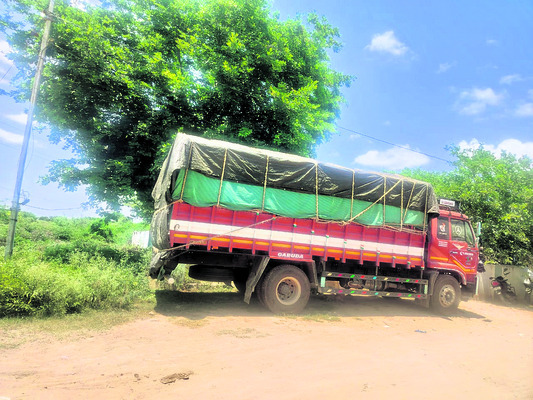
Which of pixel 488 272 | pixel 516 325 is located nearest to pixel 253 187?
pixel 516 325

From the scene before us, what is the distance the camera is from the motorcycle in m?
12.8

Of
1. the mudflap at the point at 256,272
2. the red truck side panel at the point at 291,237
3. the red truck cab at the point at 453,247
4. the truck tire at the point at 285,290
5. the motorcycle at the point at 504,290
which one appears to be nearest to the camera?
the red truck side panel at the point at 291,237

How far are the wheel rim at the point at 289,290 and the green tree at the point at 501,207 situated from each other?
10.4 m

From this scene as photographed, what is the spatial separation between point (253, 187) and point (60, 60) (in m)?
9.48

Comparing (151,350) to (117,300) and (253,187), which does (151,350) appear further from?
(253,187)

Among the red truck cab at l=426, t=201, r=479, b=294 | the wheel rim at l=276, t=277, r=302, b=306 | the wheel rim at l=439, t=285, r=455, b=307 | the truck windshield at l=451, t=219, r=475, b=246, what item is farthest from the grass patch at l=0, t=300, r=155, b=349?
the truck windshield at l=451, t=219, r=475, b=246

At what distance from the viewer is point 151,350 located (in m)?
4.20

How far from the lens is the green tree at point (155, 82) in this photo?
10.6 metres

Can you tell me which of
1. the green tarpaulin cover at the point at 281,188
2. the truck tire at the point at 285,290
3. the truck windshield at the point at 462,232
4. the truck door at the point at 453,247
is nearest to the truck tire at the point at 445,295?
the truck door at the point at 453,247

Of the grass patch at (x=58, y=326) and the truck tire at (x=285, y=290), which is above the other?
the truck tire at (x=285, y=290)

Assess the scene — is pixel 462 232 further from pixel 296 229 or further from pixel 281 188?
pixel 281 188

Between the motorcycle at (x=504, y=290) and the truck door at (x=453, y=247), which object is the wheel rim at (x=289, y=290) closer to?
the truck door at (x=453, y=247)

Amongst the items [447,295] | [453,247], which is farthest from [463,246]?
[447,295]

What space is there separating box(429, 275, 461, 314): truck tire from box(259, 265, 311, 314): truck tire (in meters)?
4.00
